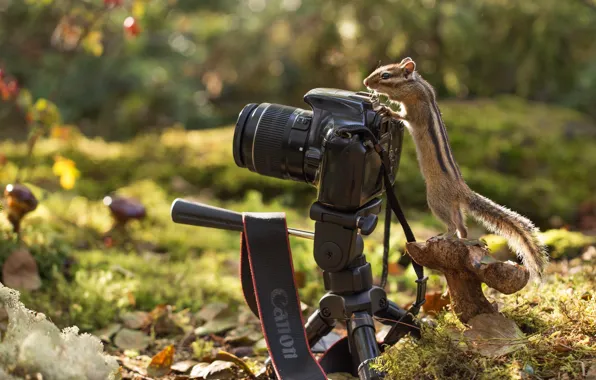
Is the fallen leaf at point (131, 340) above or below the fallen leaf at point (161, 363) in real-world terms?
above

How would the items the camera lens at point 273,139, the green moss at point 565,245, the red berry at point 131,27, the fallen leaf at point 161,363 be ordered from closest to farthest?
the camera lens at point 273,139
the fallen leaf at point 161,363
the green moss at point 565,245
the red berry at point 131,27

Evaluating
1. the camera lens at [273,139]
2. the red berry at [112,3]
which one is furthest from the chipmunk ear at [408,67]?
the red berry at [112,3]

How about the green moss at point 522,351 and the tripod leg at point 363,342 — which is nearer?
the green moss at point 522,351

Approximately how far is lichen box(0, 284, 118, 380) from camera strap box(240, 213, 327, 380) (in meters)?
0.53

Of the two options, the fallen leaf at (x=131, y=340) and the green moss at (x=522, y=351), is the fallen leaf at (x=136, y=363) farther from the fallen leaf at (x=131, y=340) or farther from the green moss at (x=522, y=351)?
the green moss at (x=522, y=351)

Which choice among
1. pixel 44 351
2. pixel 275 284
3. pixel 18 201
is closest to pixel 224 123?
pixel 18 201

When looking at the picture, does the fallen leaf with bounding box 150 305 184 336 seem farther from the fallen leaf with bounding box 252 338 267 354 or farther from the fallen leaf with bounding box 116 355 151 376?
the fallen leaf with bounding box 252 338 267 354

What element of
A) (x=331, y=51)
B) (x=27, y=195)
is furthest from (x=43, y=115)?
(x=331, y=51)

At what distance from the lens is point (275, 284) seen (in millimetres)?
1904

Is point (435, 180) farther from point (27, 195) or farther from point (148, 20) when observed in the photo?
point (148, 20)

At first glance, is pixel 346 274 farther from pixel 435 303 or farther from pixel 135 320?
pixel 135 320

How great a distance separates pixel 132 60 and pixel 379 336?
510cm

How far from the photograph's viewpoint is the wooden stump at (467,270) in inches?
63.4

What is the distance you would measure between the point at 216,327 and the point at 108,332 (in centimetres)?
37
